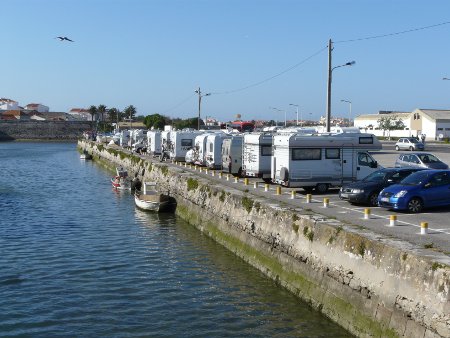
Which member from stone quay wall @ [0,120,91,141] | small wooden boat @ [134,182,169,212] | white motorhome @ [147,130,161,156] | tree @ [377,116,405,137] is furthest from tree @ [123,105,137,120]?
small wooden boat @ [134,182,169,212]

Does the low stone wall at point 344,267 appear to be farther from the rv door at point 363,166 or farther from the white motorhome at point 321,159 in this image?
the rv door at point 363,166

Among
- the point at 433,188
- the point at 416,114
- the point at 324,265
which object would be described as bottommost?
the point at 324,265

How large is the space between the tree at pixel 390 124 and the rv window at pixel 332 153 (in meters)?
95.1

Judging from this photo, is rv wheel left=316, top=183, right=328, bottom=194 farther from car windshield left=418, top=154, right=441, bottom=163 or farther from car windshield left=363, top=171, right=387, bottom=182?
car windshield left=418, top=154, right=441, bottom=163

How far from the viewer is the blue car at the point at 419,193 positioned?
2055 cm

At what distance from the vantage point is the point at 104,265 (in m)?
21.1

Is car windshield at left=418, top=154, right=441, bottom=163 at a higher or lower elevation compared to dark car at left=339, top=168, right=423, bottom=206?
higher

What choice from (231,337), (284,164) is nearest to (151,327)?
(231,337)

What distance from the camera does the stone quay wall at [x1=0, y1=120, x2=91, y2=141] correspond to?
179000 millimetres

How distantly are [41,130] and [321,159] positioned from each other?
171 meters

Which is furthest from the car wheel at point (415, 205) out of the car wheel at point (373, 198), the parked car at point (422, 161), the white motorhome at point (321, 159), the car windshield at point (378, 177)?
the parked car at point (422, 161)

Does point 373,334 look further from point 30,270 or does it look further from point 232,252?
point 30,270

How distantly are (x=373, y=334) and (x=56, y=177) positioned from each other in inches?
2017

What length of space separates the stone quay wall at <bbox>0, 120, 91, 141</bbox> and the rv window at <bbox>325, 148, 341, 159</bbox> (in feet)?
545
